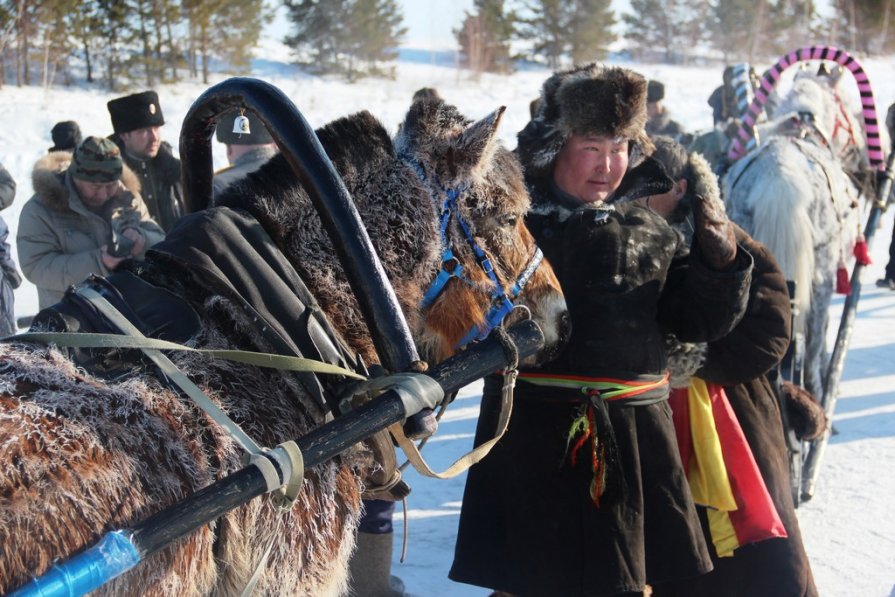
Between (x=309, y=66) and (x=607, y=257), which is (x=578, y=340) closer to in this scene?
(x=607, y=257)

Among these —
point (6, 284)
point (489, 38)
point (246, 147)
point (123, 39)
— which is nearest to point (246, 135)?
point (246, 147)

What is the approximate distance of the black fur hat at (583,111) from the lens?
2504 millimetres

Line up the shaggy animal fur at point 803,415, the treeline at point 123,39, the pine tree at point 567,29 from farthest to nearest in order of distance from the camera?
the pine tree at point 567,29 → the treeline at point 123,39 → the shaggy animal fur at point 803,415

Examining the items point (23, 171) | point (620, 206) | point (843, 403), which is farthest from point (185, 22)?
point (620, 206)

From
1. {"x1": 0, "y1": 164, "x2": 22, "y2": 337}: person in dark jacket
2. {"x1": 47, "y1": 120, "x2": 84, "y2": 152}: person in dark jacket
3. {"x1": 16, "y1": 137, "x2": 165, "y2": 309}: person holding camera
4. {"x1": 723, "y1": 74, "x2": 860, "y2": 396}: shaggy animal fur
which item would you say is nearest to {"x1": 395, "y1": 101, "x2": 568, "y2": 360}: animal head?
{"x1": 16, "y1": 137, "x2": 165, "y2": 309}: person holding camera

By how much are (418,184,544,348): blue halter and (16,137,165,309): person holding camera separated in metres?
2.59

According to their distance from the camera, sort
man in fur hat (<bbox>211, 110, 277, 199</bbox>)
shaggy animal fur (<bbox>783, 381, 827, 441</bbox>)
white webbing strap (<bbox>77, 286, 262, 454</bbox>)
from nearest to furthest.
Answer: white webbing strap (<bbox>77, 286, 262, 454</bbox>) → shaggy animal fur (<bbox>783, 381, 827, 441</bbox>) → man in fur hat (<bbox>211, 110, 277, 199</bbox>)

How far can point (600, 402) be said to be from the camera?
93.7 inches

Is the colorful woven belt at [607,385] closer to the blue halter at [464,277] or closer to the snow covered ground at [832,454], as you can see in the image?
the blue halter at [464,277]

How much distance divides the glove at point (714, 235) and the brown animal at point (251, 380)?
1.80 ft

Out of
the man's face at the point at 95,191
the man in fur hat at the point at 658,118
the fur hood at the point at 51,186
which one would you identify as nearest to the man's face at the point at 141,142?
the fur hood at the point at 51,186

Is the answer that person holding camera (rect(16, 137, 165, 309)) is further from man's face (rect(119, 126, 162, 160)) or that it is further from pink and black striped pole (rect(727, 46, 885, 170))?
pink and black striped pole (rect(727, 46, 885, 170))

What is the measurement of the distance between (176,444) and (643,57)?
111 ft

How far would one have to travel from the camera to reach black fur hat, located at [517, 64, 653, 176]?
2.50 m
